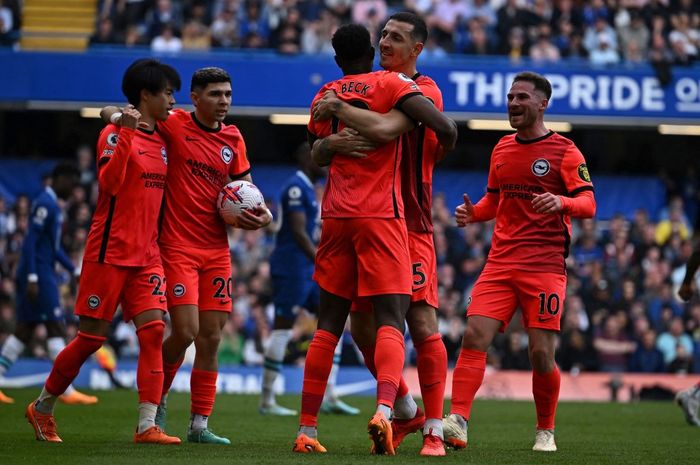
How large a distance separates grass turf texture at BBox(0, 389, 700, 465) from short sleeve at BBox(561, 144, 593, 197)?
5.74 feet

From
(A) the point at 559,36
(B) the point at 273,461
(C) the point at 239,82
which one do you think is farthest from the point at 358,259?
Result: (A) the point at 559,36

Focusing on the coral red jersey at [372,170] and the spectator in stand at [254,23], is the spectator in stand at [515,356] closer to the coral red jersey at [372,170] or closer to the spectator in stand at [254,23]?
the spectator in stand at [254,23]

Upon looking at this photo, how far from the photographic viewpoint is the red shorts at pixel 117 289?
8273mm

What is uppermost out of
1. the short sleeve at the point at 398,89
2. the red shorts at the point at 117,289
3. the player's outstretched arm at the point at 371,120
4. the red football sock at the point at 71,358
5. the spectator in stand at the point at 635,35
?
the spectator in stand at the point at 635,35

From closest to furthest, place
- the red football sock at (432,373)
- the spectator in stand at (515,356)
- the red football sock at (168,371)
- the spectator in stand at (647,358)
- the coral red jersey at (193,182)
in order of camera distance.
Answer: the red football sock at (432,373), the coral red jersey at (193,182), the red football sock at (168,371), the spectator in stand at (515,356), the spectator in stand at (647,358)

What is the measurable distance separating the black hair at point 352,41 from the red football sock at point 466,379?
2175mm

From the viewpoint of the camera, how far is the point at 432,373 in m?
7.96

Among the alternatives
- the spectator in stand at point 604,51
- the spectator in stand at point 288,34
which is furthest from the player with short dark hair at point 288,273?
the spectator in stand at point 604,51

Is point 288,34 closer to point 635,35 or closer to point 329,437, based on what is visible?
point 635,35

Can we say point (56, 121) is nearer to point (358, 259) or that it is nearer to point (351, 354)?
point (351, 354)

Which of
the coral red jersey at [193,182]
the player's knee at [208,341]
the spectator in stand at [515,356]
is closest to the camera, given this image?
the coral red jersey at [193,182]

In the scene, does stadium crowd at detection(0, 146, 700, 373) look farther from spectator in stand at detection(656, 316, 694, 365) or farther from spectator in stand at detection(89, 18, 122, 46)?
spectator in stand at detection(89, 18, 122, 46)

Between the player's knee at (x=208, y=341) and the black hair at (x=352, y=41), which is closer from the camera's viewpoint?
the black hair at (x=352, y=41)

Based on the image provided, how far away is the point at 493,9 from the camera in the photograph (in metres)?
25.6
